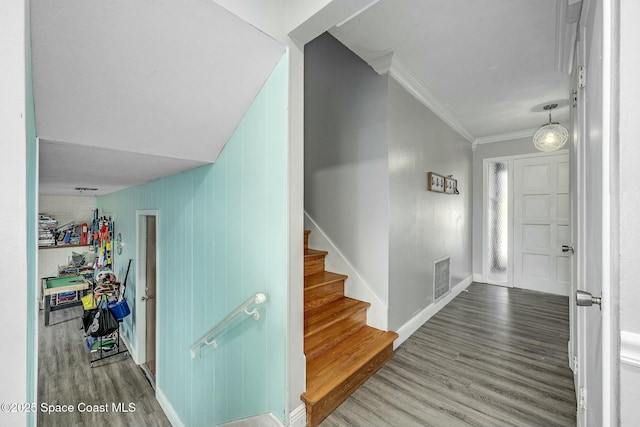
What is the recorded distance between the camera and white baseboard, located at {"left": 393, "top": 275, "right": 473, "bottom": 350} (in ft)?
8.34

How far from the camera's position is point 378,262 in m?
2.44

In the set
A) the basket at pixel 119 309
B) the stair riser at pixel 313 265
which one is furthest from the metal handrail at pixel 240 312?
the basket at pixel 119 309

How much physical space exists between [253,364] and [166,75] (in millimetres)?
1687

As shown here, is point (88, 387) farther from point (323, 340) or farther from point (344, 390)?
point (344, 390)

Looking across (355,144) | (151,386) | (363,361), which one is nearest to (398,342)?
(363,361)

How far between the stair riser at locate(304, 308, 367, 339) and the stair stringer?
2.8 inches

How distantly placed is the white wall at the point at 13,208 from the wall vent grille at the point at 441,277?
3.43 metres

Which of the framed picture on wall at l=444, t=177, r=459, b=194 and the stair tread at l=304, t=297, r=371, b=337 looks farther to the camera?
the framed picture on wall at l=444, t=177, r=459, b=194

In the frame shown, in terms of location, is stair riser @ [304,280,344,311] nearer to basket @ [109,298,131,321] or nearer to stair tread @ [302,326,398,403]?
stair tread @ [302,326,398,403]

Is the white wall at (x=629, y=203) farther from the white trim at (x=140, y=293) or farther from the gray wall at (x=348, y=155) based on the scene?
the white trim at (x=140, y=293)

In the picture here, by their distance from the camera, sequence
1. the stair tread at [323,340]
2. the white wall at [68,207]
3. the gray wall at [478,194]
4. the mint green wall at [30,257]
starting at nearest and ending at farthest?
the mint green wall at [30,257] → the stair tread at [323,340] → the gray wall at [478,194] → the white wall at [68,207]

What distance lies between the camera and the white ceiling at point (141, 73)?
3.29 ft

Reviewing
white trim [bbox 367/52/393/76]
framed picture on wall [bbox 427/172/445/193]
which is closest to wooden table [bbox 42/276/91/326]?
white trim [bbox 367/52/393/76]

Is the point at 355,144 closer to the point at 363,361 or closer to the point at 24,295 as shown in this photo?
the point at 363,361
